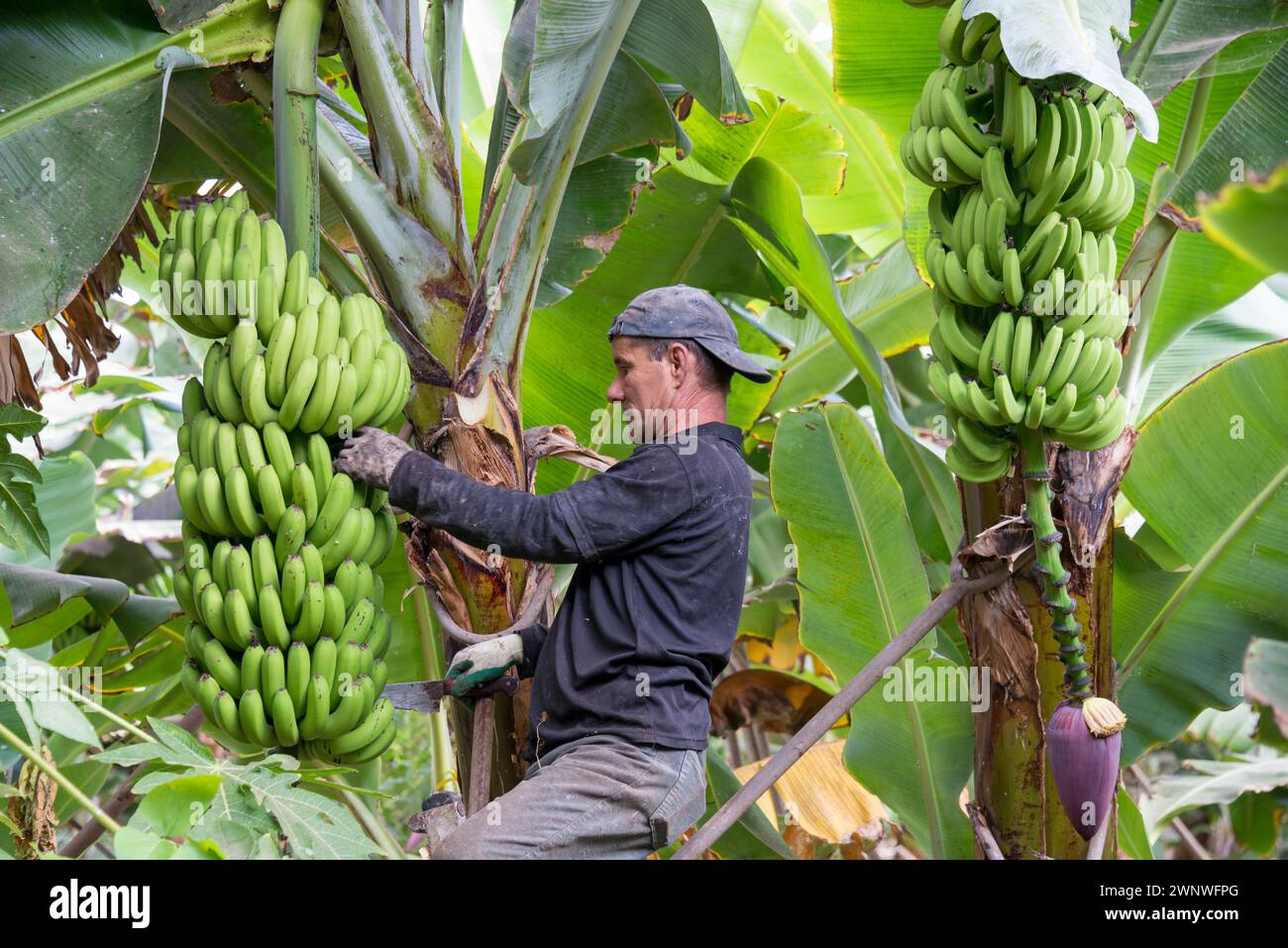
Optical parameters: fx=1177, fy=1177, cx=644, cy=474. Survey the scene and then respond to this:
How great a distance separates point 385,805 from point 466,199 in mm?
3314

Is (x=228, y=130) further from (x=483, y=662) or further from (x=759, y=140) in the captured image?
(x=759, y=140)

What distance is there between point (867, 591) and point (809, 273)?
32.4 inches

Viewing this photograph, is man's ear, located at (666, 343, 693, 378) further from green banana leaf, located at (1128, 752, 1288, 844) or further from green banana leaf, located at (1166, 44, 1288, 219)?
green banana leaf, located at (1128, 752, 1288, 844)

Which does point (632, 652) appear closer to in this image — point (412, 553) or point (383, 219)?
point (412, 553)

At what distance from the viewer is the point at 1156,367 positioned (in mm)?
2992

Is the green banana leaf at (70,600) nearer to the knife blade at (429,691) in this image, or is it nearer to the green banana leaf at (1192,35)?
the knife blade at (429,691)

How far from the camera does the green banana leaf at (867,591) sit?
2.85 meters

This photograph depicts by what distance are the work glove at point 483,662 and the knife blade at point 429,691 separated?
0.02 meters

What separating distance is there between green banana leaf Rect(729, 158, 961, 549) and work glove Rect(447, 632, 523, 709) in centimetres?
93

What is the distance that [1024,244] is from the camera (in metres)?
1.88

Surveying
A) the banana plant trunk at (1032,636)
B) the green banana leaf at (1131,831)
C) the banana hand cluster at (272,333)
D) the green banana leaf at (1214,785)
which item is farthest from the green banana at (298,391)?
the green banana leaf at (1214,785)

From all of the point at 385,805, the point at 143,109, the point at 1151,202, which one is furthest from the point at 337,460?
the point at 385,805

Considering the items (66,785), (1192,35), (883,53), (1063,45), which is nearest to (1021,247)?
(1063,45)

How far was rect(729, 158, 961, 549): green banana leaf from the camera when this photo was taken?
255 centimetres
